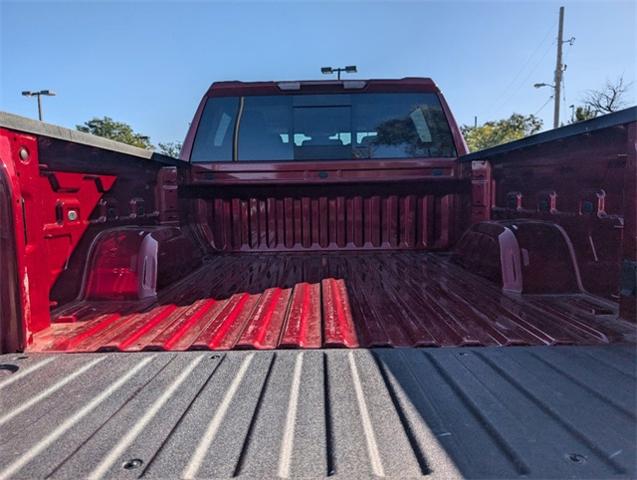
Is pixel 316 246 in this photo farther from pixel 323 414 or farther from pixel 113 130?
pixel 113 130

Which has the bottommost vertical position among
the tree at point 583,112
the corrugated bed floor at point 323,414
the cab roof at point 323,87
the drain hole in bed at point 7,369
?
the corrugated bed floor at point 323,414

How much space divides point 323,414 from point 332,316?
100cm

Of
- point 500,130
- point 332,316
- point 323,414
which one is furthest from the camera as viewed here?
point 500,130

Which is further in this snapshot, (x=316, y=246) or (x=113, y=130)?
(x=113, y=130)

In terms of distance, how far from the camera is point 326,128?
4.21 metres

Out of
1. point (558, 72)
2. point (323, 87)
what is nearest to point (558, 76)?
point (558, 72)

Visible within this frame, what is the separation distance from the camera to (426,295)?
2.73 meters

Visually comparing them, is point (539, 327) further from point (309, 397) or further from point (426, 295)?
point (309, 397)

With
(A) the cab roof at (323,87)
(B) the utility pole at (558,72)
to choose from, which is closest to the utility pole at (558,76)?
(B) the utility pole at (558,72)

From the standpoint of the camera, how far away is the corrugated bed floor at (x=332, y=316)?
1.96 metres

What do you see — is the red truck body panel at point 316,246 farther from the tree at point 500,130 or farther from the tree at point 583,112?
the tree at point 500,130

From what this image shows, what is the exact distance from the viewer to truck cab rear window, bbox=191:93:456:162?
164 inches

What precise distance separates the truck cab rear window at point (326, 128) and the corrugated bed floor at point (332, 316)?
4.79 ft

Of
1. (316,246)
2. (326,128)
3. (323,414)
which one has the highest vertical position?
(326,128)
